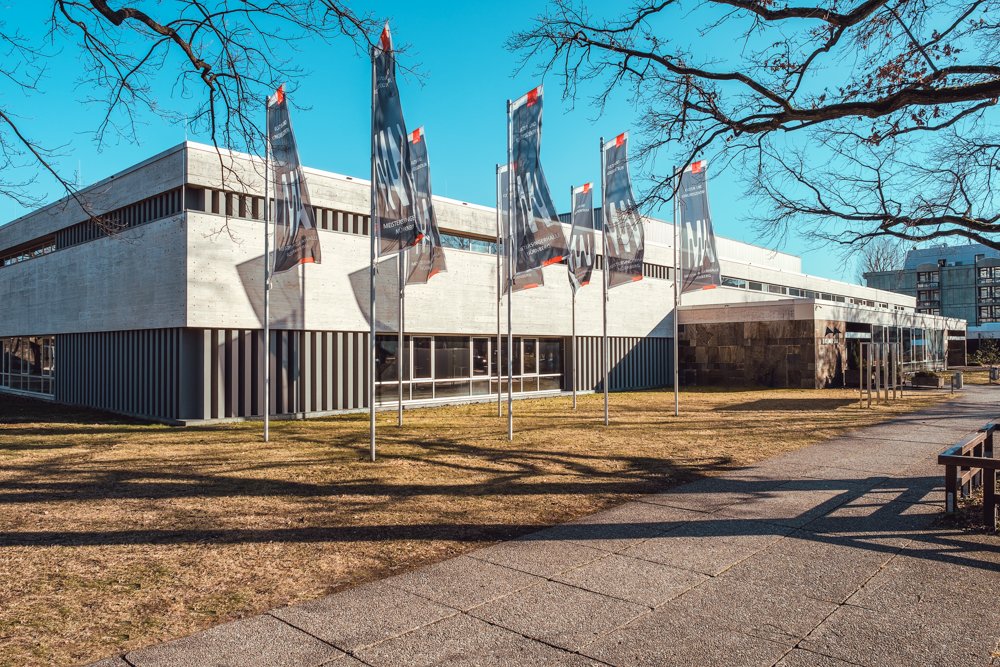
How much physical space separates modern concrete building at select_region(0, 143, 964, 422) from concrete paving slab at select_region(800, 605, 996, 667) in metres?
8.58

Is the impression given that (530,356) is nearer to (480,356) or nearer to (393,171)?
(480,356)

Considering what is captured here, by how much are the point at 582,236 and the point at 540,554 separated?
43.1 feet

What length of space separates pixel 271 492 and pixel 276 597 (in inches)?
145

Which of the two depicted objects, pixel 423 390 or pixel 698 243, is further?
pixel 423 390

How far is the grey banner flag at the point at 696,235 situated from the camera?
17.5 m

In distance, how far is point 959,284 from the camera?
97875 millimetres

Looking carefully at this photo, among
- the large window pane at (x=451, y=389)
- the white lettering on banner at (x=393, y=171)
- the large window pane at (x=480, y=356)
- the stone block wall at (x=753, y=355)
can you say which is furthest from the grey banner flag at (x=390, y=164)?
the stone block wall at (x=753, y=355)

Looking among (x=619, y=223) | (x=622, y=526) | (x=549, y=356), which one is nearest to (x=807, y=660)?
(x=622, y=526)

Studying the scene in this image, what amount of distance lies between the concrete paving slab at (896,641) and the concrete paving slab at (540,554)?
190 cm

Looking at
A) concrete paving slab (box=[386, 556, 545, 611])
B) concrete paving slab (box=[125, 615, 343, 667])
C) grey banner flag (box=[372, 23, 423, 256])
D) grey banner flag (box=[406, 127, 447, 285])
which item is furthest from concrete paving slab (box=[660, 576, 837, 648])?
grey banner flag (box=[406, 127, 447, 285])

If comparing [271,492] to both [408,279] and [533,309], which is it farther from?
[533,309]

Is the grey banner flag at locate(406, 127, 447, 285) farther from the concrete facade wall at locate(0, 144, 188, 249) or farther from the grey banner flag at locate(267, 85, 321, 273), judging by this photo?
the concrete facade wall at locate(0, 144, 188, 249)

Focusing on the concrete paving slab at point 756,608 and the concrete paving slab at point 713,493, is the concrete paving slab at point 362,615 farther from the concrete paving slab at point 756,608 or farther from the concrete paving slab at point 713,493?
the concrete paving slab at point 713,493

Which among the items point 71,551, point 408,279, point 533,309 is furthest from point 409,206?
point 533,309
